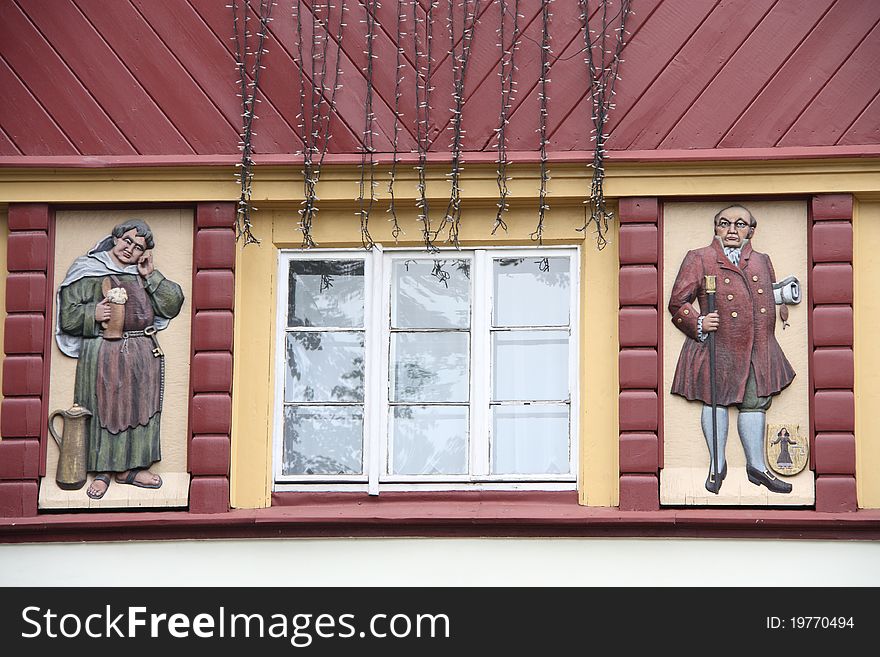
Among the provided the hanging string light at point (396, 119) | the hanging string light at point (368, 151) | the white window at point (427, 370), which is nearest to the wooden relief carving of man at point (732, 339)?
the white window at point (427, 370)

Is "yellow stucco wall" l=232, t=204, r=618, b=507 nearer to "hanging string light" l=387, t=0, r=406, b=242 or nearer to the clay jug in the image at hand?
"hanging string light" l=387, t=0, r=406, b=242

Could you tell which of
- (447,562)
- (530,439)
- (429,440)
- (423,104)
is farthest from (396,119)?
(447,562)

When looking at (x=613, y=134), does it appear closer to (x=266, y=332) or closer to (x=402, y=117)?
(x=402, y=117)

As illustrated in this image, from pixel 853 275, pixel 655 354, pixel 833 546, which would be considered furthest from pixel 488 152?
pixel 833 546

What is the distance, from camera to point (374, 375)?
29.7ft

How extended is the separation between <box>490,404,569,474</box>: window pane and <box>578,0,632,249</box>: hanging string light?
94cm

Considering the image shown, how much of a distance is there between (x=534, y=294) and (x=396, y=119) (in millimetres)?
1178

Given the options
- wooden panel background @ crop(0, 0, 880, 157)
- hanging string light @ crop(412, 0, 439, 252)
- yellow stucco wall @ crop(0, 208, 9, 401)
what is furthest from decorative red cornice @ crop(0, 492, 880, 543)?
wooden panel background @ crop(0, 0, 880, 157)

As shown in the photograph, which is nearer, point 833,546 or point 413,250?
point 833,546

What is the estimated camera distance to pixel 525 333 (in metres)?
9.07

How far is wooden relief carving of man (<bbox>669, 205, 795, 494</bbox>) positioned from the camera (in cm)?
877

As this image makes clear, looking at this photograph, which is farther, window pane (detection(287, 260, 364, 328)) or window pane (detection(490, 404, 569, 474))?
window pane (detection(287, 260, 364, 328))

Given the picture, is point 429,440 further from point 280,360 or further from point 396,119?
point 396,119

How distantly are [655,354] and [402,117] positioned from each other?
183 centimetres
